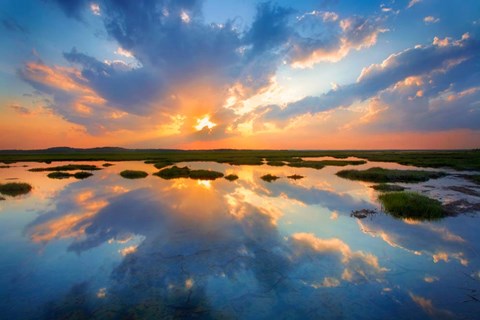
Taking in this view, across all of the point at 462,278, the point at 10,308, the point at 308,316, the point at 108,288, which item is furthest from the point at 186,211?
the point at 462,278

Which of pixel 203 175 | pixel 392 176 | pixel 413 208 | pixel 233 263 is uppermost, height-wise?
pixel 203 175

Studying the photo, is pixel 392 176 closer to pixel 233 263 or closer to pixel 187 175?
pixel 187 175

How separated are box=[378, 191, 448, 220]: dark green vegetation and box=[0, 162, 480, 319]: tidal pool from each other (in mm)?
886

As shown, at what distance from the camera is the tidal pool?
7.41 meters

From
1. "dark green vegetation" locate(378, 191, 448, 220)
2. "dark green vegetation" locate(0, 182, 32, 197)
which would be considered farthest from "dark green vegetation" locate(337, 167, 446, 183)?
"dark green vegetation" locate(0, 182, 32, 197)

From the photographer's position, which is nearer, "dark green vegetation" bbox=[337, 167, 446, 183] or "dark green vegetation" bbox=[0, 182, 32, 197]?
"dark green vegetation" bbox=[0, 182, 32, 197]

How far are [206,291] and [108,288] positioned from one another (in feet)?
10.6

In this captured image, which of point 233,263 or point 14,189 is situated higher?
point 14,189

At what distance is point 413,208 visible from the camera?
1772 centimetres

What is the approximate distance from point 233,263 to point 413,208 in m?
14.6

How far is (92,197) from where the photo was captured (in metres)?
23.0

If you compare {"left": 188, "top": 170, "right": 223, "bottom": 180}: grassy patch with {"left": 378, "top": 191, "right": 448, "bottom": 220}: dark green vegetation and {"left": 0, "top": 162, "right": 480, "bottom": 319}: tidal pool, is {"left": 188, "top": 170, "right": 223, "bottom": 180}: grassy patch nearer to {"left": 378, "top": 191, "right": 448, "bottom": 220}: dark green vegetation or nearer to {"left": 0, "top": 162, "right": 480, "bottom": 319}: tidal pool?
{"left": 0, "top": 162, "right": 480, "bottom": 319}: tidal pool

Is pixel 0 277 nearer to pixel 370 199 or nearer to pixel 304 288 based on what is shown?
pixel 304 288

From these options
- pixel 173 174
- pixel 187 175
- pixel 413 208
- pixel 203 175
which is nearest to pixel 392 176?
pixel 413 208
